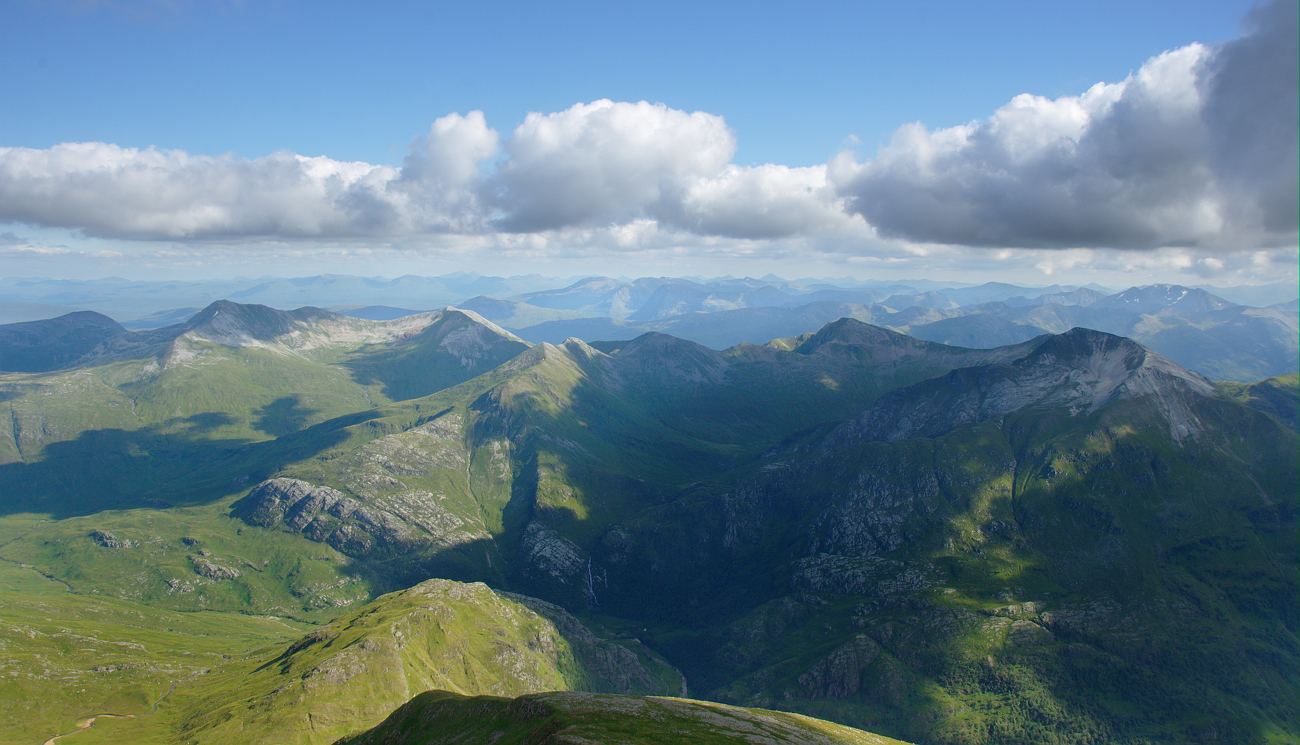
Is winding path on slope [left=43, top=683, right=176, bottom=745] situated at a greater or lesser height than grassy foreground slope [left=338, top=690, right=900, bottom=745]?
lesser

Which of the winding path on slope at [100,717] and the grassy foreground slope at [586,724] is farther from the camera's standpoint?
the winding path on slope at [100,717]

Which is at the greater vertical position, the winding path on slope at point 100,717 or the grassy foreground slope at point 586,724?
the grassy foreground slope at point 586,724

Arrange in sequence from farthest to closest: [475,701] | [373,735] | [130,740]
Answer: [130,740] < [373,735] < [475,701]

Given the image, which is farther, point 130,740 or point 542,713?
point 130,740

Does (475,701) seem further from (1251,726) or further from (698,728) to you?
(1251,726)

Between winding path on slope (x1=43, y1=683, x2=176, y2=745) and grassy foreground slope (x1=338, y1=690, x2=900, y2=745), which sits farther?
winding path on slope (x1=43, y1=683, x2=176, y2=745)

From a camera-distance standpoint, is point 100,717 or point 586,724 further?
point 100,717

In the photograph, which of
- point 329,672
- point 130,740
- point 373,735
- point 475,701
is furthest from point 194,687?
point 475,701

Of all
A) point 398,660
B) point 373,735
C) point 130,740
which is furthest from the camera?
point 398,660
